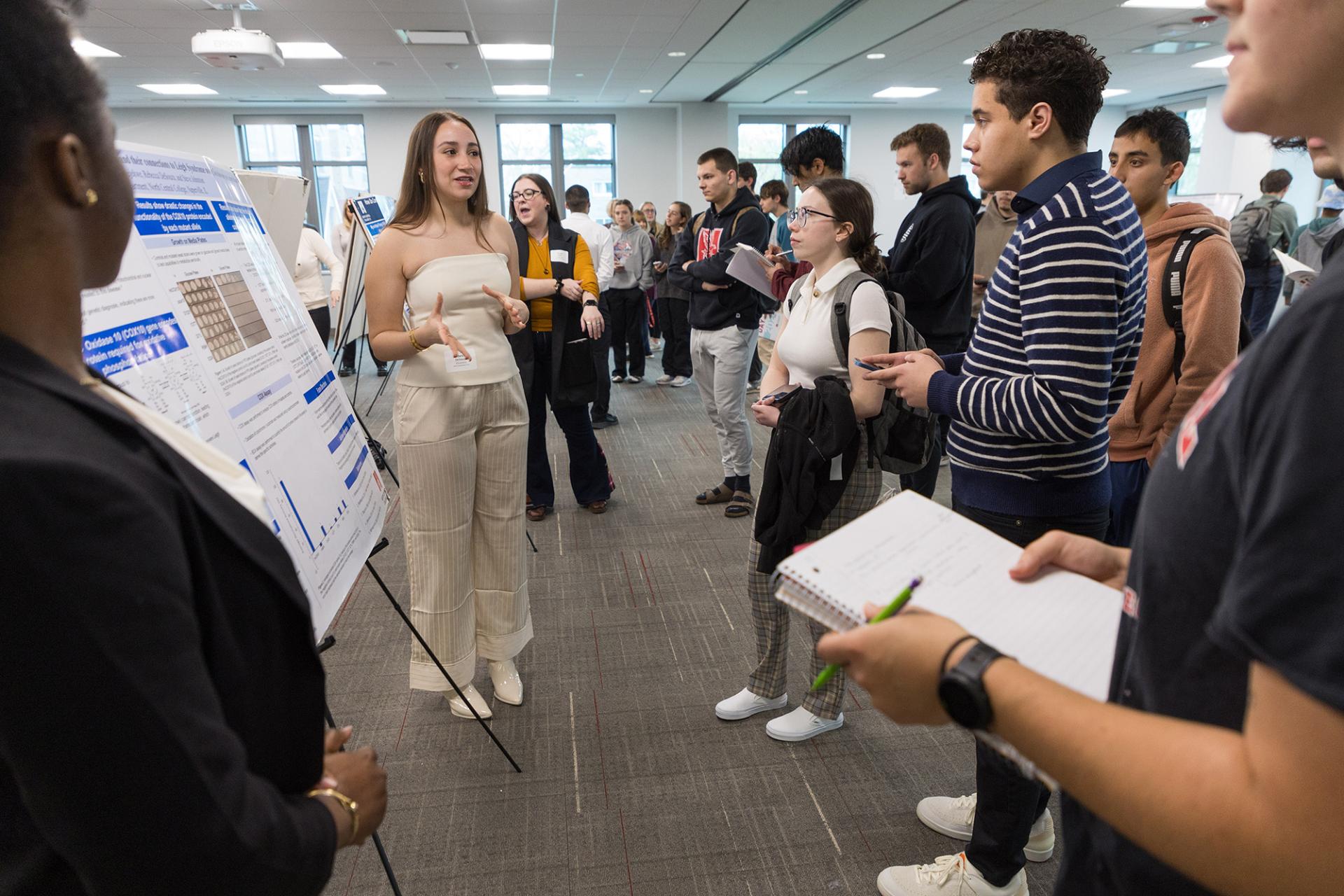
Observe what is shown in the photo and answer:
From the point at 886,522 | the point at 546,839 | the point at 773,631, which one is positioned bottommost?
the point at 546,839

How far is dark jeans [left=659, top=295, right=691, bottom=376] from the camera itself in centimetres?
574

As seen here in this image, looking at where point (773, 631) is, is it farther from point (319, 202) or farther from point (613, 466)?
point (319, 202)

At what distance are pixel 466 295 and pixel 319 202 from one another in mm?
12798

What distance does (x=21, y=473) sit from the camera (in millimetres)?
448

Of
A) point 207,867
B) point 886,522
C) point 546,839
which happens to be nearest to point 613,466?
point 546,839

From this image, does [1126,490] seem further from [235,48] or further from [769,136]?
[769,136]

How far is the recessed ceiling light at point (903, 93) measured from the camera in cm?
1132

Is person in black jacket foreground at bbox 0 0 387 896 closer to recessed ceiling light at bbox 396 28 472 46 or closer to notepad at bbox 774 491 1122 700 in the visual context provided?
notepad at bbox 774 491 1122 700

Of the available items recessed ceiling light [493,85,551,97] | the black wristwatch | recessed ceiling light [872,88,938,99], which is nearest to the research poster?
the black wristwatch

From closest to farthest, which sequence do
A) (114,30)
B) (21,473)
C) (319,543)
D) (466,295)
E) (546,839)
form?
(21,473), (319,543), (546,839), (466,295), (114,30)

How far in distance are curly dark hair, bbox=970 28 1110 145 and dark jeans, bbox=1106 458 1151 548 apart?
98 centimetres

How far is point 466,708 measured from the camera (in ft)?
7.12

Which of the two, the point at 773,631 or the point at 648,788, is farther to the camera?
the point at 773,631

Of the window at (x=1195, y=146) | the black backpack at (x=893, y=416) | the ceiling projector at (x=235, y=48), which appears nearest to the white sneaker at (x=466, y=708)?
the black backpack at (x=893, y=416)
